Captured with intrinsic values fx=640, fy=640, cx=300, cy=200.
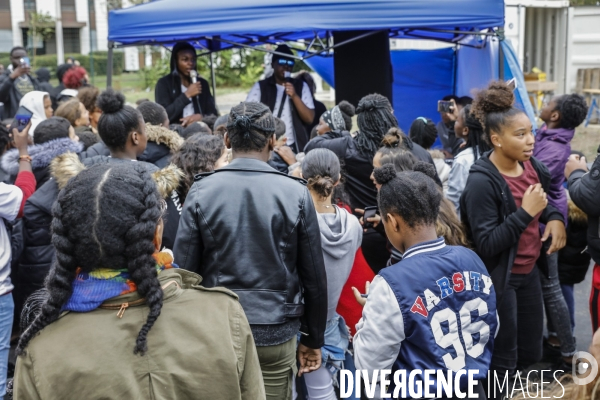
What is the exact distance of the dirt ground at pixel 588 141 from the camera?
1183 cm

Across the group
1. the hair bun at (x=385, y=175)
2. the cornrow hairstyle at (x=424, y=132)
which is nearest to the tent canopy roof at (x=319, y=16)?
the cornrow hairstyle at (x=424, y=132)

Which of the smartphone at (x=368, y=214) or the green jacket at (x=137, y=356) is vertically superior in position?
the green jacket at (x=137, y=356)

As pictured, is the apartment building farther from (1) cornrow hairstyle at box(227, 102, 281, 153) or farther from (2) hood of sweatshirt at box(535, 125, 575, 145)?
(1) cornrow hairstyle at box(227, 102, 281, 153)

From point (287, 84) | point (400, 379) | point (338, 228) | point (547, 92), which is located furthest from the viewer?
point (547, 92)

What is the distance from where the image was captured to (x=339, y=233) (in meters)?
3.41

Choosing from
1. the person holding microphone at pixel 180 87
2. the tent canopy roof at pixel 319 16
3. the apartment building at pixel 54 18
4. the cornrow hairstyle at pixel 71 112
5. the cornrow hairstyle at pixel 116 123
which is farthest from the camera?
the apartment building at pixel 54 18

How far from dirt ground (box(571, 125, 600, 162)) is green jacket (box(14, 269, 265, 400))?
11085mm

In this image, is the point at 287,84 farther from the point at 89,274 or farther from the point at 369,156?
the point at 89,274

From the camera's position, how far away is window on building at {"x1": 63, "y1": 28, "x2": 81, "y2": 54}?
136 ft

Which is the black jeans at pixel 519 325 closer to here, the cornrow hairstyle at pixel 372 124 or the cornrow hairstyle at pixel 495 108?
the cornrow hairstyle at pixel 495 108

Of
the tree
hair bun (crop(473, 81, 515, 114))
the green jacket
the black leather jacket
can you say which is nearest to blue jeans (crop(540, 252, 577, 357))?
hair bun (crop(473, 81, 515, 114))

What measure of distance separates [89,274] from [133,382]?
30cm

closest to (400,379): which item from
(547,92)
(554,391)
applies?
(554,391)

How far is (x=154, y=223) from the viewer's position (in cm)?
173
